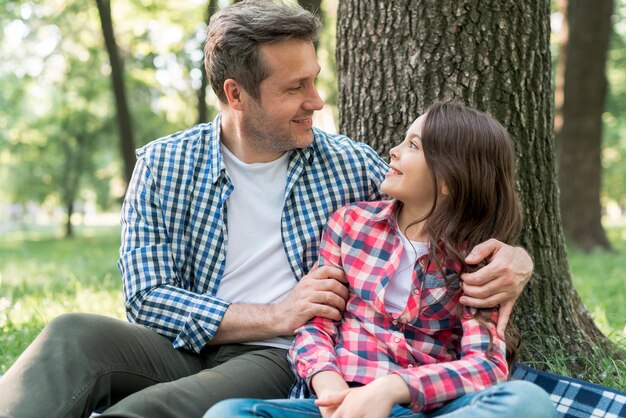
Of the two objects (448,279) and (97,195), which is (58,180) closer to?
(97,195)

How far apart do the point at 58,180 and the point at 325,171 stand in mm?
18769

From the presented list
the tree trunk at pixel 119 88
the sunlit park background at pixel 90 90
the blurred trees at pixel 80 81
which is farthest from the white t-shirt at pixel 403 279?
the blurred trees at pixel 80 81

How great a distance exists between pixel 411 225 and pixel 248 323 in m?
0.73

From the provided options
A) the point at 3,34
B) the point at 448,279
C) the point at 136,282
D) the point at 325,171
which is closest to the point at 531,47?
the point at 325,171

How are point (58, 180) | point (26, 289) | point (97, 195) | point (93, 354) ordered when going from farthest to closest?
1. point (97, 195)
2. point (58, 180)
3. point (26, 289)
4. point (93, 354)

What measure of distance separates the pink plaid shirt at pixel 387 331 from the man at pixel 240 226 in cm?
9

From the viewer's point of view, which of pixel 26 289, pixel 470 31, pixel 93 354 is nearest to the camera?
pixel 93 354

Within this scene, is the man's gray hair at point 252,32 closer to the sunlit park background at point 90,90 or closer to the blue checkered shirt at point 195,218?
the blue checkered shirt at point 195,218

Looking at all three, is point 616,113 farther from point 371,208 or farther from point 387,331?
point 387,331

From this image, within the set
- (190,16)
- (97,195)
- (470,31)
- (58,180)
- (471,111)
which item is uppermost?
(470,31)

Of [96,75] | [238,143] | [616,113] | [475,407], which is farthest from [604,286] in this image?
[96,75]

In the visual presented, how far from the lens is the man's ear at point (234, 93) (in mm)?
3113

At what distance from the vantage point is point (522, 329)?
3.47 meters

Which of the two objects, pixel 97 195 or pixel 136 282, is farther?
pixel 97 195
